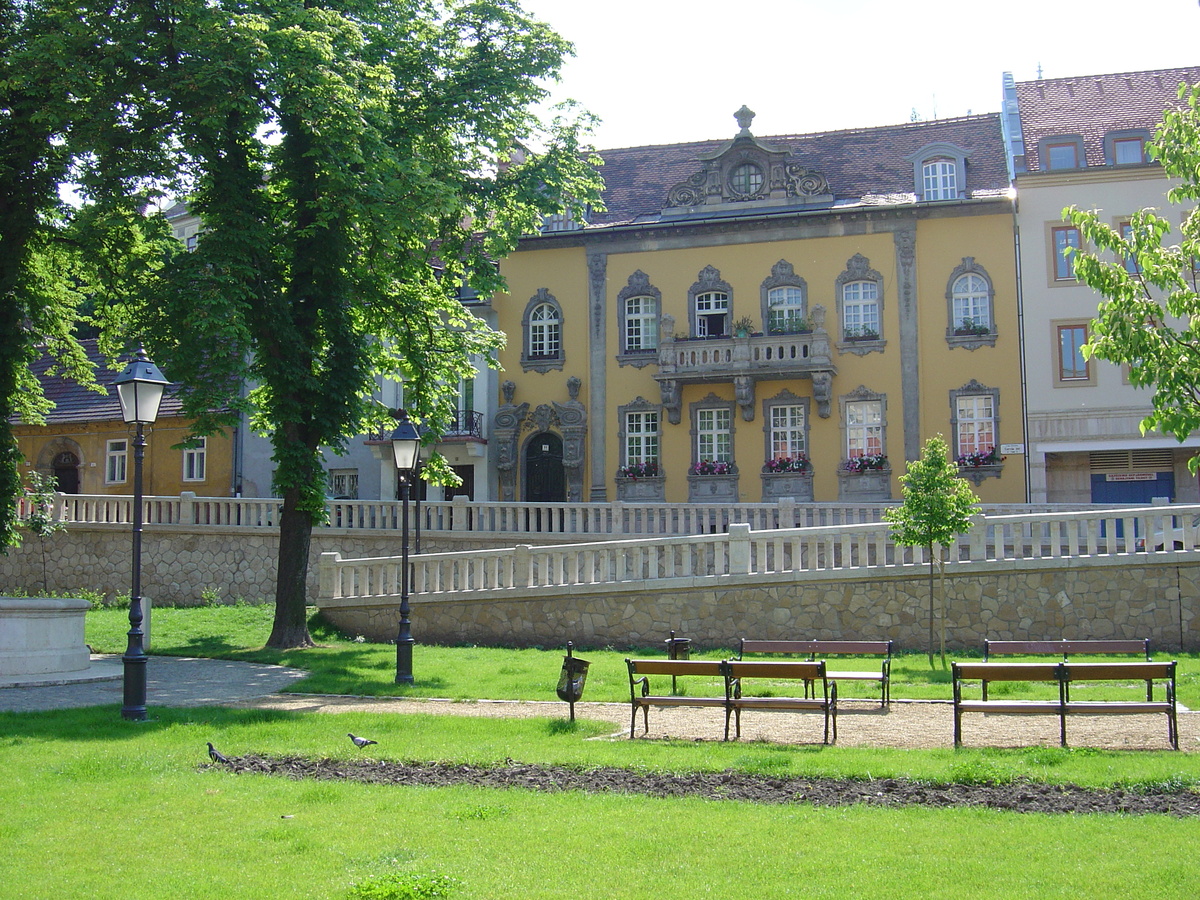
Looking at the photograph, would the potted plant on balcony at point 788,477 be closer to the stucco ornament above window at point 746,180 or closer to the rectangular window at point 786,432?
the rectangular window at point 786,432

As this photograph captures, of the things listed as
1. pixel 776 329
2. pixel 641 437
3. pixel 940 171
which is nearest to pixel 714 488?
pixel 641 437

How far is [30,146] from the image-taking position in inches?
715

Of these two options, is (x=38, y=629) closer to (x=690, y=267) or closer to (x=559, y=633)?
(x=559, y=633)

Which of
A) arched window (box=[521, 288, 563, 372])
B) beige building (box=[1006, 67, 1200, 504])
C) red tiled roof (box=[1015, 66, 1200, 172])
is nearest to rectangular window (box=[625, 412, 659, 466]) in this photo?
arched window (box=[521, 288, 563, 372])

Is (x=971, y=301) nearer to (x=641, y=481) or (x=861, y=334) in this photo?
(x=861, y=334)

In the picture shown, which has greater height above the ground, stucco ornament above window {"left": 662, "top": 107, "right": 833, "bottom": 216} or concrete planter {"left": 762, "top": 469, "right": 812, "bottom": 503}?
stucco ornament above window {"left": 662, "top": 107, "right": 833, "bottom": 216}

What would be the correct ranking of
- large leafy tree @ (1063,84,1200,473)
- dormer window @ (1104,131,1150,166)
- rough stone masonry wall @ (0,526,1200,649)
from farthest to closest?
dormer window @ (1104,131,1150,166)
rough stone masonry wall @ (0,526,1200,649)
large leafy tree @ (1063,84,1200,473)

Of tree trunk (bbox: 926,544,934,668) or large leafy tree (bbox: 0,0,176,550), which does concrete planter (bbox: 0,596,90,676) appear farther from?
tree trunk (bbox: 926,544,934,668)

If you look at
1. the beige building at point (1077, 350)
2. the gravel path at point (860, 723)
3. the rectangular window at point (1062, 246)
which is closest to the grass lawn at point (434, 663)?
the gravel path at point (860, 723)

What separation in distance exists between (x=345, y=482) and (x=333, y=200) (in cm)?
1856

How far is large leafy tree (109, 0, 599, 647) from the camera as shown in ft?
57.8

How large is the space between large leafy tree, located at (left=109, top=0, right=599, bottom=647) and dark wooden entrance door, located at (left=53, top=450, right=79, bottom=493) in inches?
720

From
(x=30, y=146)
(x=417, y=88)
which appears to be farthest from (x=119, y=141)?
(x=417, y=88)

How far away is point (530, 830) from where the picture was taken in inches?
299
